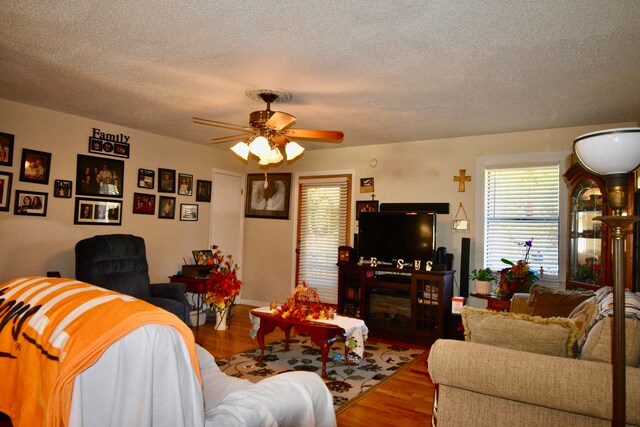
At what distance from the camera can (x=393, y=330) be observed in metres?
5.10

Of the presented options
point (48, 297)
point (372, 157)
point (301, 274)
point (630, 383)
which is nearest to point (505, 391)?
point (630, 383)

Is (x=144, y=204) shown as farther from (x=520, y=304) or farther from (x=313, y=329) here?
(x=520, y=304)

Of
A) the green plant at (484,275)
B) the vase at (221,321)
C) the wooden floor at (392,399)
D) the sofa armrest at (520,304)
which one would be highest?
the green plant at (484,275)

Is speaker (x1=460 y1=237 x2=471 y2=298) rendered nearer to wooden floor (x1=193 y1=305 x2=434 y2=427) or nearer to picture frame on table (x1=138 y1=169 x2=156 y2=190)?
wooden floor (x1=193 y1=305 x2=434 y2=427)

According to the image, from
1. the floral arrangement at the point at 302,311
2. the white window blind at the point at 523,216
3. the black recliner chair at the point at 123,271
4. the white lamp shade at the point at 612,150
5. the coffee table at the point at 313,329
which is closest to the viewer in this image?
the white lamp shade at the point at 612,150

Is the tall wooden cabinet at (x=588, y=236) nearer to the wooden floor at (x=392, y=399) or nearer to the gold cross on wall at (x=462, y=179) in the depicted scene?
the gold cross on wall at (x=462, y=179)

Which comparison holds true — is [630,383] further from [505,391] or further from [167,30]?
[167,30]

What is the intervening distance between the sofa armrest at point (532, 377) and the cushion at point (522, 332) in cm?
11

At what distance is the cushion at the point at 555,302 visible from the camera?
305 cm

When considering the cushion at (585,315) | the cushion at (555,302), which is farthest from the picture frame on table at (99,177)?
the cushion at (585,315)

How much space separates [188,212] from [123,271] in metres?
1.90

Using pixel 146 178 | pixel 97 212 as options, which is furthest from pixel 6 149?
pixel 146 178

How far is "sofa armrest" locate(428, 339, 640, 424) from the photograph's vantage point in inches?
68.3

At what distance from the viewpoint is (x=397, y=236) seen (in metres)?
5.25
